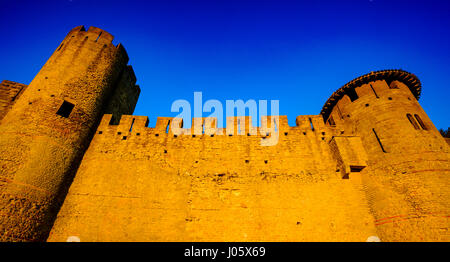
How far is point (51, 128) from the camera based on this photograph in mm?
7523

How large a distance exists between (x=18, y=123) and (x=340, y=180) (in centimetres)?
1139

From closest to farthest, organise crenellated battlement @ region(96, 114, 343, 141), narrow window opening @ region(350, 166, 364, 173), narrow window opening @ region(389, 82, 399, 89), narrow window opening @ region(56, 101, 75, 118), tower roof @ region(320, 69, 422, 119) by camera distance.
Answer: narrow window opening @ region(350, 166, 364, 173), narrow window opening @ region(56, 101, 75, 118), crenellated battlement @ region(96, 114, 343, 141), narrow window opening @ region(389, 82, 399, 89), tower roof @ region(320, 69, 422, 119)

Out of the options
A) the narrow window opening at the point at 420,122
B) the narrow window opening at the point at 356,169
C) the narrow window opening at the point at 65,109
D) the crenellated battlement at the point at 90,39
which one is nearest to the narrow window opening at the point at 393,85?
the narrow window opening at the point at 420,122

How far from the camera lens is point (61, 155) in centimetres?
735

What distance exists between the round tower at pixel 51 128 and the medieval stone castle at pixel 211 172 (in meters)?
0.04

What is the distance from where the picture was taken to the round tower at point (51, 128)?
6.03m

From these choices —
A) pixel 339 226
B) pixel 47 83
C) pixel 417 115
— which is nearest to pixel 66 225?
pixel 47 83

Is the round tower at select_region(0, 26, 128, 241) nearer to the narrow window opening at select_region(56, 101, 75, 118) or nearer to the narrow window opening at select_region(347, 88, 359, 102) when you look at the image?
the narrow window opening at select_region(56, 101, 75, 118)

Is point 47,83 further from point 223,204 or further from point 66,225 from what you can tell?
point 223,204

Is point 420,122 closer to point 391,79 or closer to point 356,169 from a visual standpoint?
point 391,79

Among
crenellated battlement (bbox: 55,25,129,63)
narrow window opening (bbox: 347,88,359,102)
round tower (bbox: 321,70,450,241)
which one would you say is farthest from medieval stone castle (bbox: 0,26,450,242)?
crenellated battlement (bbox: 55,25,129,63)

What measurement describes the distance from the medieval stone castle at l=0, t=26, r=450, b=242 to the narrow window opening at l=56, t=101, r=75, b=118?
0.14ft

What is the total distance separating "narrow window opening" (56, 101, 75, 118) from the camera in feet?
27.1

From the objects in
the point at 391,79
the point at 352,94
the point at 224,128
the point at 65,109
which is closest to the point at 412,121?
the point at 391,79
